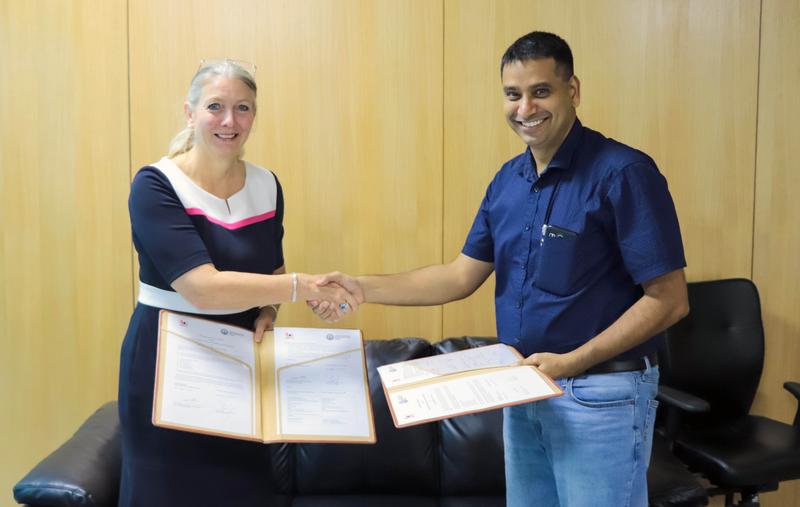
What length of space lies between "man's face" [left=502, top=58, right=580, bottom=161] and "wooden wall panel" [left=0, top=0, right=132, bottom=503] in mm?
1886

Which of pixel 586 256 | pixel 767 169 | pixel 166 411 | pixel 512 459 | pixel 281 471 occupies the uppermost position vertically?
pixel 767 169

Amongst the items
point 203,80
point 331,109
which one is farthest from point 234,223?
point 331,109

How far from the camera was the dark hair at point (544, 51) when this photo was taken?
5.49 feet

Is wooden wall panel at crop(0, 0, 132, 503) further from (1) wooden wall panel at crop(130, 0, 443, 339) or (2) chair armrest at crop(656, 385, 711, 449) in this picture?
(2) chair armrest at crop(656, 385, 711, 449)

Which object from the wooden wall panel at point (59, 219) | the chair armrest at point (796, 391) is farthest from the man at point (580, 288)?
the wooden wall panel at point (59, 219)

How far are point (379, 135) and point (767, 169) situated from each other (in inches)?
71.4

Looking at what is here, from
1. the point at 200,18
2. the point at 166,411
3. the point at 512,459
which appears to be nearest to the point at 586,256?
the point at 512,459

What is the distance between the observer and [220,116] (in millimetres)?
1703

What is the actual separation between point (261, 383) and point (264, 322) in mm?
183

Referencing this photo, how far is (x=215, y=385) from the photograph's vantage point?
1.54 meters

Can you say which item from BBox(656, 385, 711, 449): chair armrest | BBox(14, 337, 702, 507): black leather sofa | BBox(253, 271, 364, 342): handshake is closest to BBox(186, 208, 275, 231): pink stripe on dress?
BBox(253, 271, 364, 342): handshake

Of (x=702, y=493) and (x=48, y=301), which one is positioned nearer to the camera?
(x=702, y=493)

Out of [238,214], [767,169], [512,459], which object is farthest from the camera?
[767,169]

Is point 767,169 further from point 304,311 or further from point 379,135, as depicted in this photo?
point 304,311
